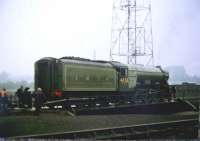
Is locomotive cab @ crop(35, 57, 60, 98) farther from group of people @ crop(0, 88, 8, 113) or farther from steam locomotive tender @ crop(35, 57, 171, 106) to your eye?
group of people @ crop(0, 88, 8, 113)

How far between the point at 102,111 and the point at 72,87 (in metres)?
2.35

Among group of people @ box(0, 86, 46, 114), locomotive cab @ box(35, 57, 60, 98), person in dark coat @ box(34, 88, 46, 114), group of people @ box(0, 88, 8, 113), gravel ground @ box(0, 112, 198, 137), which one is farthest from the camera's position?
locomotive cab @ box(35, 57, 60, 98)

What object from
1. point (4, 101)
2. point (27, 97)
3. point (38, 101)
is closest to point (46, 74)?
point (27, 97)

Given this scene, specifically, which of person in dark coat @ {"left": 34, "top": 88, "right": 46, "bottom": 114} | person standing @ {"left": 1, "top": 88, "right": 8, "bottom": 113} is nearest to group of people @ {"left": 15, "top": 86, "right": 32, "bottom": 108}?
person in dark coat @ {"left": 34, "top": 88, "right": 46, "bottom": 114}

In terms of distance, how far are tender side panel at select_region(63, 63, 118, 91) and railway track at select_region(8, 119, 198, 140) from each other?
275 inches

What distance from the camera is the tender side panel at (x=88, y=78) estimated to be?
23375 mm

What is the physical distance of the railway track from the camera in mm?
14750

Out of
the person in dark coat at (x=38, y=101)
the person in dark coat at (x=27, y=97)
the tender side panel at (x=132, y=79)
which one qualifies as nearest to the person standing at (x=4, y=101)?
the person in dark coat at (x=38, y=101)

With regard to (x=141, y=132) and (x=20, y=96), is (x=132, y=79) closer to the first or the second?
(x=20, y=96)

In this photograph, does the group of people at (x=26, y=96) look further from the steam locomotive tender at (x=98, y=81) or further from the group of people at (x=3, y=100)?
the steam locomotive tender at (x=98, y=81)

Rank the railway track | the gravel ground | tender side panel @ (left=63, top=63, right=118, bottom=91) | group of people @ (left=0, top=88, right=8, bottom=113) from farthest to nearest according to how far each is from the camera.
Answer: tender side panel @ (left=63, top=63, right=118, bottom=91), group of people @ (left=0, top=88, right=8, bottom=113), the gravel ground, the railway track

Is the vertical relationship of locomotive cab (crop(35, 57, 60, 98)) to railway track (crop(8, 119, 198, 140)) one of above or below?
above

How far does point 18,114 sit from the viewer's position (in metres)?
18.6

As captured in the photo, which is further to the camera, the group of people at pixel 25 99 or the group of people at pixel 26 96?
the group of people at pixel 26 96
